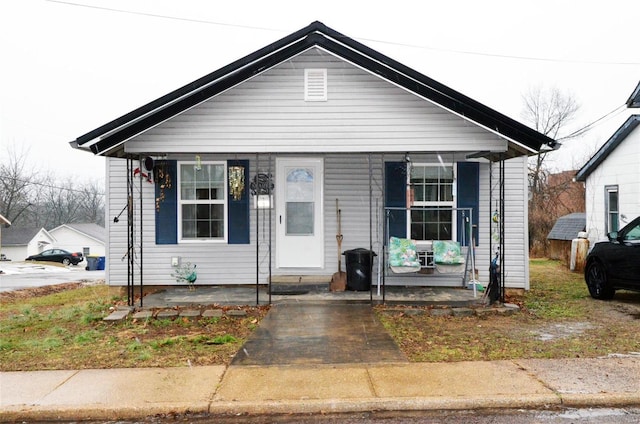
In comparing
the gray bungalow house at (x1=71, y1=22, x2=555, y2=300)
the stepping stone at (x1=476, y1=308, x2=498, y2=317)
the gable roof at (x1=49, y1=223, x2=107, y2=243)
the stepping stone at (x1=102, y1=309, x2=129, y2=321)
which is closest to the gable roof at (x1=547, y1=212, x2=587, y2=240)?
the gray bungalow house at (x1=71, y1=22, x2=555, y2=300)

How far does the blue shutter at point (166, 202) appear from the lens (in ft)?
33.2

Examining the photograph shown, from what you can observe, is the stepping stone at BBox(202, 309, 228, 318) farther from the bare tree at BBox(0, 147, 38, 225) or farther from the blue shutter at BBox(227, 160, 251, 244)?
the bare tree at BBox(0, 147, 38, 225)

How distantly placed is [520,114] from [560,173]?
5.61 meters

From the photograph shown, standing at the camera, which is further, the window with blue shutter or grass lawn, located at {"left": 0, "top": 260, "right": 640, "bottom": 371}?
the window with blue shutter

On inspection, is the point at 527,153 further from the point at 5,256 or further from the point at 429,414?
the point at 5,256

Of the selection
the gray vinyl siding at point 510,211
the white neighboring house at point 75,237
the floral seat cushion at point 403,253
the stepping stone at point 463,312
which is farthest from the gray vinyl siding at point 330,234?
the white neighboring house at point 75,237

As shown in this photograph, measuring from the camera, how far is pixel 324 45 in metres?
8.56

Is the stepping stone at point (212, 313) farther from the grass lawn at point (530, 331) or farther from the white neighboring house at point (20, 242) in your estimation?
the white neighboring house at point (20, 242)

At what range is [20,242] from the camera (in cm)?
6009

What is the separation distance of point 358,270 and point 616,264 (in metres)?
4.57

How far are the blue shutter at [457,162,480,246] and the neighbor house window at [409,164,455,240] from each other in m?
0.15

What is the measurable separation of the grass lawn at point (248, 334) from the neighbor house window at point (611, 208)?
475 centimetres

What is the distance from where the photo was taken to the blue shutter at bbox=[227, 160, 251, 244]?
33.4ft

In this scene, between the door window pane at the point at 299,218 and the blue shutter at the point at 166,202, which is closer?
the blue shutter at the point at 166,202
